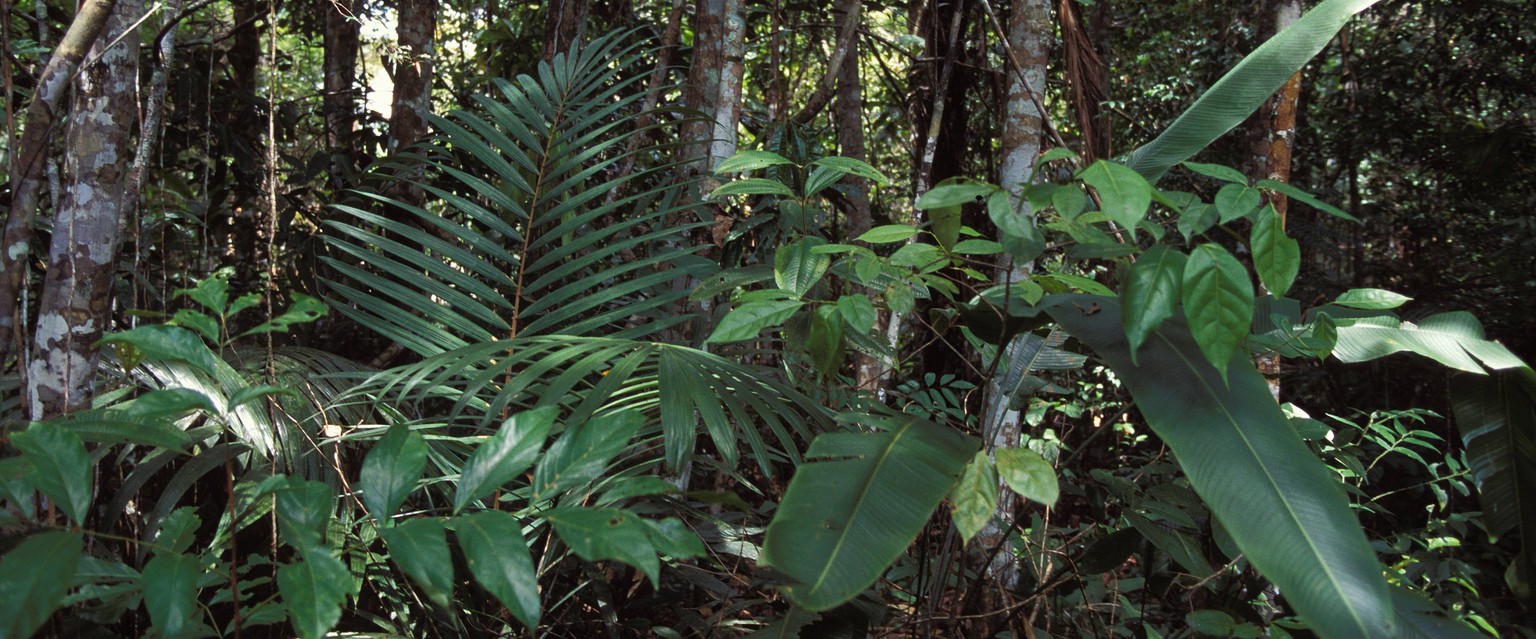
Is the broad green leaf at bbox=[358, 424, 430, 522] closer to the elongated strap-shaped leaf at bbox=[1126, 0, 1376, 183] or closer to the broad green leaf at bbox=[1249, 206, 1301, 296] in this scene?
the broad green leaf at bbox=[1249, 206, 1301, 296]

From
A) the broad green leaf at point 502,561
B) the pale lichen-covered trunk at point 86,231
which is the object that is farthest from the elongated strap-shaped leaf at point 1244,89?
the pale lichen-covered trunk at point 86,231

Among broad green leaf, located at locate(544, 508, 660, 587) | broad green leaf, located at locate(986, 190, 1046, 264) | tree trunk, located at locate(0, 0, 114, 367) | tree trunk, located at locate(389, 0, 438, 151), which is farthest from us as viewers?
tree trunk, located at locate(389, 0, 438, 151)

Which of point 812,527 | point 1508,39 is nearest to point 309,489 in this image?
point 812,527

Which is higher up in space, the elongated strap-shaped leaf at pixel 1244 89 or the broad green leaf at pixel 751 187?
the elongated strap-shaped leaf at pixel 1244 89

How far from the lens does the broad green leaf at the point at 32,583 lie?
2.56 ft

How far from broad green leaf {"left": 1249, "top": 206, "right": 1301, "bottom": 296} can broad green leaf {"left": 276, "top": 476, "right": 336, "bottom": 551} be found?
1.05 metres

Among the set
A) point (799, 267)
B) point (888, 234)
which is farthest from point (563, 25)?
point (888, 234)

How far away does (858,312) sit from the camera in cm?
126

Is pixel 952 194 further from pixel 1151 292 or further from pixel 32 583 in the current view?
pixel 32 583

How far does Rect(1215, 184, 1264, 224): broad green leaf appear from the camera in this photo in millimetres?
1070

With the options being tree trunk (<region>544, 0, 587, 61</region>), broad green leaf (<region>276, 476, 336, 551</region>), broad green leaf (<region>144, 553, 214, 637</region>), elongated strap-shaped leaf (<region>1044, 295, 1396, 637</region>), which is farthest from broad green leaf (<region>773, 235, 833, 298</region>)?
tree trunk (<region>544, 0, 587, 61</region>)

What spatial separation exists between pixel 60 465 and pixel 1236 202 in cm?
126

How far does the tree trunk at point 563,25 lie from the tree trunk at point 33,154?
6.66ft

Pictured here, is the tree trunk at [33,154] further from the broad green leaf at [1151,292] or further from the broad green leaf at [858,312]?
the broad green leaf at [1151,292]
